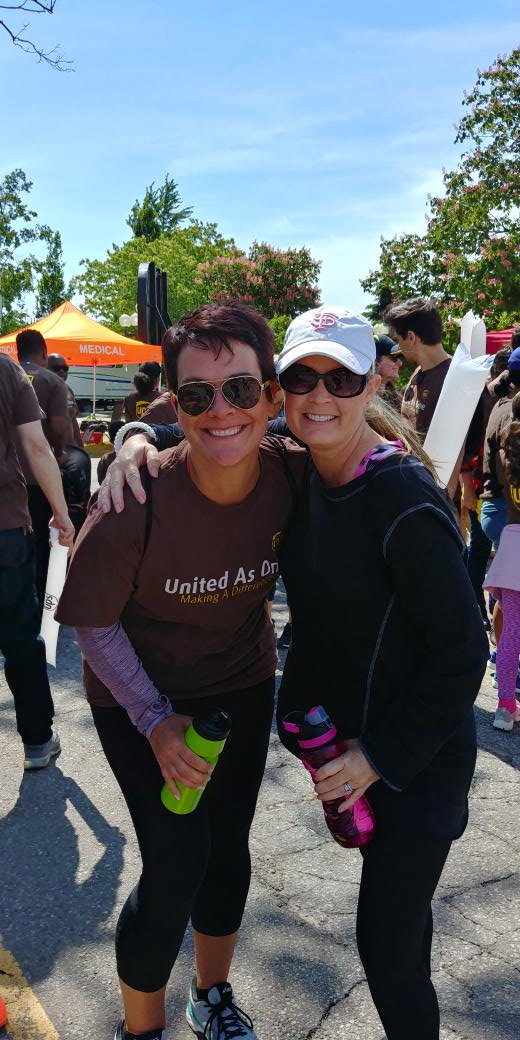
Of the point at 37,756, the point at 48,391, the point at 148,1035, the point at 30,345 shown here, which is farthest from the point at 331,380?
the point at 30,345

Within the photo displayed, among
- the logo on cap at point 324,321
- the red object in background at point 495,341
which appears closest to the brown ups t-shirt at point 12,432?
the logo on cap at point 324,321

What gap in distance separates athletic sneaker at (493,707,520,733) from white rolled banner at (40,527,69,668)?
234cm

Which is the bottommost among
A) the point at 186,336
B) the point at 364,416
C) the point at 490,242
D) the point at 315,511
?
the point at 315,511

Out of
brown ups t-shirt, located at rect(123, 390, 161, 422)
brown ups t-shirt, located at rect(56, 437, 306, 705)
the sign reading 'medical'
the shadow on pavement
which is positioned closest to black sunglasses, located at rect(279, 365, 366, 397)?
brown ups t-shirt, located at rect(56, 437, 306, 705)

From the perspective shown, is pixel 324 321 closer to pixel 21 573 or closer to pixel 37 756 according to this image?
pixel 21 573

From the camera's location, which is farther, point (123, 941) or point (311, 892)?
point (311, 892)

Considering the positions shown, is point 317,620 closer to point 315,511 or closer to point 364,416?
point 315,511

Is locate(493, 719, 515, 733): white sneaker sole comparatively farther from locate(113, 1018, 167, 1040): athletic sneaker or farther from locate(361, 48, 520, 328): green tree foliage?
locate(361, 48, 520, 328): green tree foliage

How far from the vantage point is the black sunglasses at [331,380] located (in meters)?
1.84

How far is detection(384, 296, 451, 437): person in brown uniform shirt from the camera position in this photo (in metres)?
5.30

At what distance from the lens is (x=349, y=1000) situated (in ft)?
7.91

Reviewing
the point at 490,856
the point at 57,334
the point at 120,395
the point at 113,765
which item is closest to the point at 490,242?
the point at 57,334

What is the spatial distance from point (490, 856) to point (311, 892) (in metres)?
0.73

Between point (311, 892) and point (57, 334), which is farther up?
point (57, 334)
